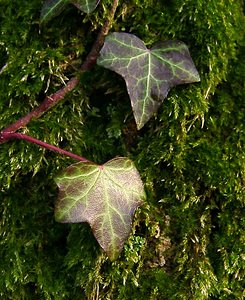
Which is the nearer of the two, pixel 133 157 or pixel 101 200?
pixel 101 200

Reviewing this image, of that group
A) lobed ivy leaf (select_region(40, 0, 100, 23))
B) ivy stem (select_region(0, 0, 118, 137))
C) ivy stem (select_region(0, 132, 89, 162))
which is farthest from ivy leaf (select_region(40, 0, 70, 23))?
ivy stem (select_region(0, 132, 89, 162))

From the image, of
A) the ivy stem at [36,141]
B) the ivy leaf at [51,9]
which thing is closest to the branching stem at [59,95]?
the ivy stem at [36,141]

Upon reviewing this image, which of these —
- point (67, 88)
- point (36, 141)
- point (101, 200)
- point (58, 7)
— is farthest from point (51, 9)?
point (101, 200)

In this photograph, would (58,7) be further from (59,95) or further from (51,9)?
(59,95)

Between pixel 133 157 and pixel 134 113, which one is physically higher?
pixel 134 113

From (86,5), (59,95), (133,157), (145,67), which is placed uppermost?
(86,5)

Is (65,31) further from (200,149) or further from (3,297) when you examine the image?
(3,297)

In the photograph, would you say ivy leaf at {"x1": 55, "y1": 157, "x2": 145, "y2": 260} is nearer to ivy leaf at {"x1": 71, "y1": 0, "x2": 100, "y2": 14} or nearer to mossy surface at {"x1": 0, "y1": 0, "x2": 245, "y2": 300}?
mossy surface at {"x1": 0, "y1": 0, "x2": 245, "y2": 300}
